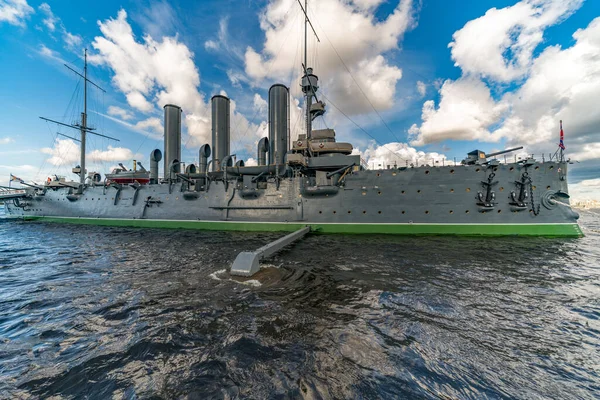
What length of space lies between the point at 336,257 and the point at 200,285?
577 cm

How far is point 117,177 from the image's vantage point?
81.4 feet

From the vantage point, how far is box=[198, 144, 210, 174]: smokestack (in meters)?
21.8

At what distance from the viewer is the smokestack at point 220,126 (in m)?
23.9

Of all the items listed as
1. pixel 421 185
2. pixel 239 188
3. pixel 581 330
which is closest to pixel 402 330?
pixel 581 330

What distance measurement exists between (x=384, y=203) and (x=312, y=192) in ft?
17.9

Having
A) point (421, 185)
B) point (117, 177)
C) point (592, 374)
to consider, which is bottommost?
point (592, 374)

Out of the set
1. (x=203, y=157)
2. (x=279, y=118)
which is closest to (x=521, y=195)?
(x=279, y=118)

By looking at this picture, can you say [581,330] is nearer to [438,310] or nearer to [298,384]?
[438,310]

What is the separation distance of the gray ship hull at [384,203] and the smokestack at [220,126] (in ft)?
16.9

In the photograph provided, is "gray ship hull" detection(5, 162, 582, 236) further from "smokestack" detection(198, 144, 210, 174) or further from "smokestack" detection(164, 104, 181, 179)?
"smokestack" detection(164, 104, 181, 179)

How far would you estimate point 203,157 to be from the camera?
2217 cm

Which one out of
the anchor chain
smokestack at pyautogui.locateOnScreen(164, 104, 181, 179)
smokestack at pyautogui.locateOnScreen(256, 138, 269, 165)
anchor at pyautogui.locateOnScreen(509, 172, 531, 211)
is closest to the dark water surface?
anchor at pyautogui.locateOnScreen(509, 172, 531, 211)

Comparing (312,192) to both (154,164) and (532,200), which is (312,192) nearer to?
(532,200)

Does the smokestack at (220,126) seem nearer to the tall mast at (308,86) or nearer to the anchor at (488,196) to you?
the tall mast at (308,86)
